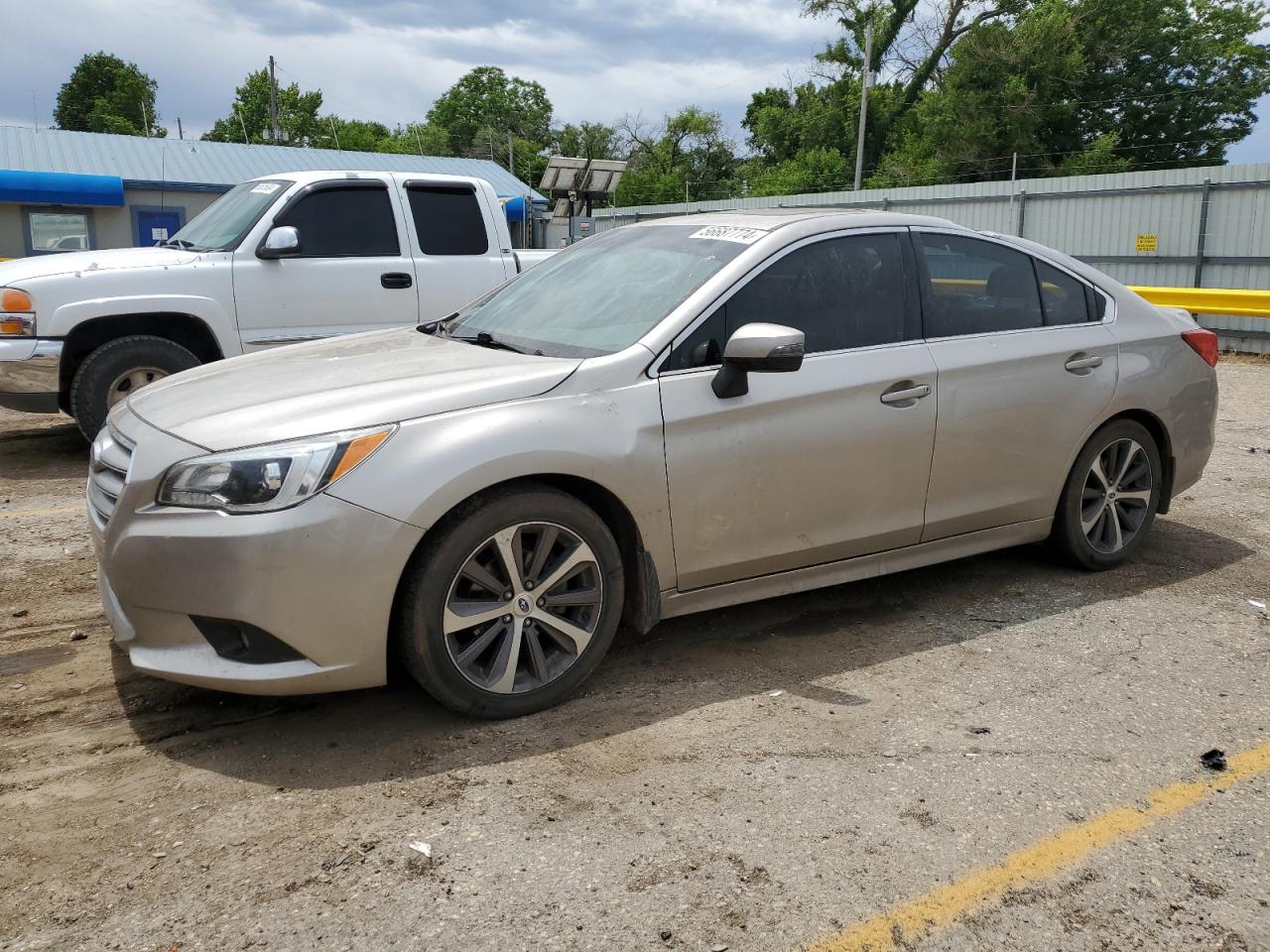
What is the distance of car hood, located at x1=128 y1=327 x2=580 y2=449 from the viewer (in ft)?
11.1

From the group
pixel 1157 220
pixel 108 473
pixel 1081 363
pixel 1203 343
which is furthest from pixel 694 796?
pixel 1157 220

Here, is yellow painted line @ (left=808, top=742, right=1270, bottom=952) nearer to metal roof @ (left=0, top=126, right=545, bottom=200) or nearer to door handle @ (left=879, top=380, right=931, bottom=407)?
door handle @ (left=879, top=380, right=931, bottom=407)

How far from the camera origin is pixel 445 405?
11.5 feet

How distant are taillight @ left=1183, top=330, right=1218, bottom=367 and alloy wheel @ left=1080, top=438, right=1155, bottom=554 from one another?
0.61 metres

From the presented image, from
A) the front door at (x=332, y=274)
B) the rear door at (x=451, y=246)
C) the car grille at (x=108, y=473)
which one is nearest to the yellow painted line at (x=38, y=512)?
the front door at (x=332, y=274)

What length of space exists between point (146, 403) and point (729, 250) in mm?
2200

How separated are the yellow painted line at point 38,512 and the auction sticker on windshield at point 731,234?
4.02 meters

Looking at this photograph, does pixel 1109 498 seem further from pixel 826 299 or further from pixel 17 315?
pixel 17 315

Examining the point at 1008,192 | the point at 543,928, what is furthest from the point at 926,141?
the point at 543,928

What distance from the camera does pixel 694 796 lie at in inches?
125

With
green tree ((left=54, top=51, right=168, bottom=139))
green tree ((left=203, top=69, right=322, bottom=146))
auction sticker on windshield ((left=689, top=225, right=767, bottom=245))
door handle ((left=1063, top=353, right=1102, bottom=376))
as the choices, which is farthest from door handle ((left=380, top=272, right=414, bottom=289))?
green tree ((left=54, top=51, right=168, bottom=139))

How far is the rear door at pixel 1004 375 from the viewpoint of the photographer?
4.53 metres

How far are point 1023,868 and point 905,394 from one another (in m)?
2.01

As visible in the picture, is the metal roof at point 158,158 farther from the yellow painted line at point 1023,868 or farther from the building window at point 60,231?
the yellow painted line at point 1023,868
